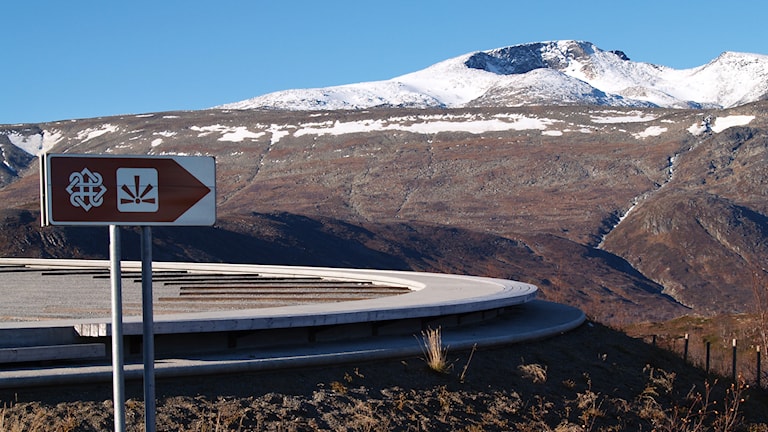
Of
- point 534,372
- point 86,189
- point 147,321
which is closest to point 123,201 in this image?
point 86,189

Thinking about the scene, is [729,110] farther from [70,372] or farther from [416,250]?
[70,372]

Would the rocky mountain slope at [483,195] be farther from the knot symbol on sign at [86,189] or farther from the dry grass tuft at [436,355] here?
the knot symbol on sign at [86,189]

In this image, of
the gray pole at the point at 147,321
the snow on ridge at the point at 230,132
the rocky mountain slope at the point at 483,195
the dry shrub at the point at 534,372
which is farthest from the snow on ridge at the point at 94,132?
the gray pole at the point at 147,321

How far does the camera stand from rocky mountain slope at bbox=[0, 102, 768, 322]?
195ft

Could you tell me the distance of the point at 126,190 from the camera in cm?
499

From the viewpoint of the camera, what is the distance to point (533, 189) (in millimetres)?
90875

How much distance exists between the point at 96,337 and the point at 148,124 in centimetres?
12329

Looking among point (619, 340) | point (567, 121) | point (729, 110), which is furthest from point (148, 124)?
point (619, 340)

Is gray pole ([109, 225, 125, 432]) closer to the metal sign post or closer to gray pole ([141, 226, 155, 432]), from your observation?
the metal sign post

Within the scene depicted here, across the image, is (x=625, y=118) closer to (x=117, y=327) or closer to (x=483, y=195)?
(x=483, y=195)

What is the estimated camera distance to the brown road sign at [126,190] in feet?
16.1

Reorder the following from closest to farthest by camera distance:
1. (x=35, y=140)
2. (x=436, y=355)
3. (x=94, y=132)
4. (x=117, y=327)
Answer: (x=117, y=327), (x=436, y=355), (x=94, y=132), (x=35, y=140)

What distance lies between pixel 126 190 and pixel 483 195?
86289 millimetres

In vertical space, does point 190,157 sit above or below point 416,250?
above
